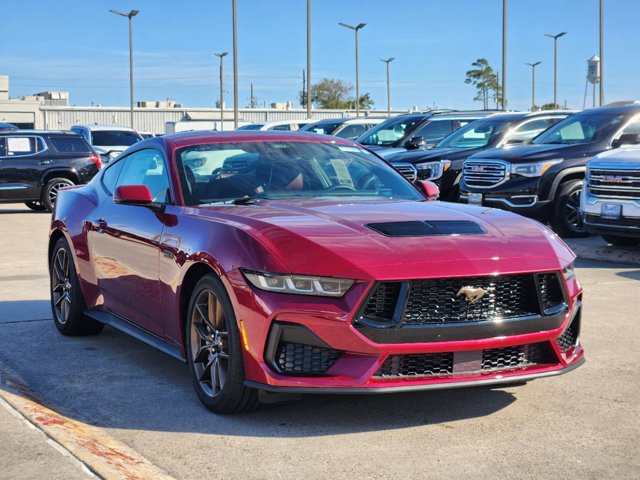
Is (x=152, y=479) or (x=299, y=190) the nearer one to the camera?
(x=152, y=479)

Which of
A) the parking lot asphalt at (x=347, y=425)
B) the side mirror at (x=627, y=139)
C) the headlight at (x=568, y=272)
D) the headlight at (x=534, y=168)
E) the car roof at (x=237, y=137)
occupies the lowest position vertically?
the parking lot asphalt at (x=347, y=425)

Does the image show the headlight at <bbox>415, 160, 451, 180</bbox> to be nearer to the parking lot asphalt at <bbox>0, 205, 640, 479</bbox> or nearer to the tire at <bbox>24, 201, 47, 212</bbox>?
the tire at <bbox>24, 201, 47, 212</bbox>

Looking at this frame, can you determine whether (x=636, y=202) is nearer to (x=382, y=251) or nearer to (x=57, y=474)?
(x=382, y=251)

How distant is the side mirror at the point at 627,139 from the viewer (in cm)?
1343

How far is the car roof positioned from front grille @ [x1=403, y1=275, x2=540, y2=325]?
217 centimetres

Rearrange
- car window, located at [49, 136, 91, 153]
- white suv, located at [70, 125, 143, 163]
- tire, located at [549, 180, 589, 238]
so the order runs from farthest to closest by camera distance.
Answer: white suv, located at [70, 125, 143, 163], car window, located at [49, 136, 91, 153], tire, located at [549, 180, 589, 238]

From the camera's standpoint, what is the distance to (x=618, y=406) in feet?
17.4

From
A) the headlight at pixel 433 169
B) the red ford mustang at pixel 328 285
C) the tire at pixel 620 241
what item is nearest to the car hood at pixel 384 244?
the red ford mustang at pixel 328 285

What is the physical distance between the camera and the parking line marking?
425 centimetres

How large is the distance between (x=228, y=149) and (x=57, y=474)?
267 centimetres

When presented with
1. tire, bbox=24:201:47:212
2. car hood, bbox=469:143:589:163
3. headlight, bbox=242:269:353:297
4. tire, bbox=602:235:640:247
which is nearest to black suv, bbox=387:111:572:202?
car hood, bbox=469:143:589:163

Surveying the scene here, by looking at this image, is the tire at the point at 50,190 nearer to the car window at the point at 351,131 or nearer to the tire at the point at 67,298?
the car window at the point at 351,131

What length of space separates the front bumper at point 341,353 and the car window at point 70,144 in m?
17.5

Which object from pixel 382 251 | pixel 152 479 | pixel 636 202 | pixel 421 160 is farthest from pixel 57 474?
pixel 421 160
